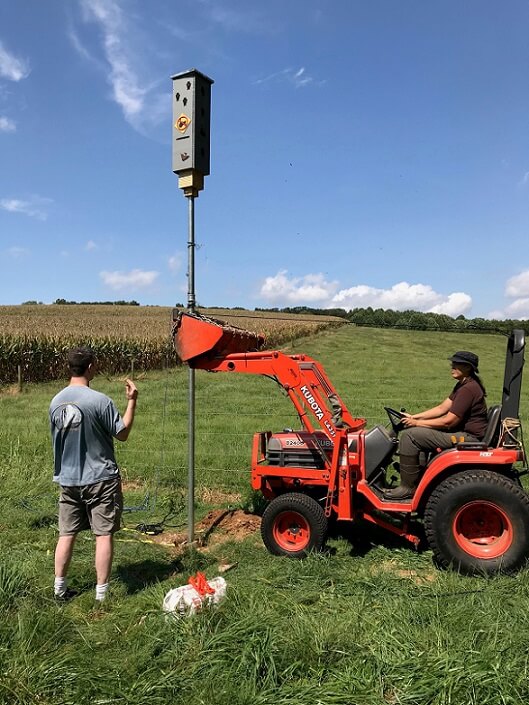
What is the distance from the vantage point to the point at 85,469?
394cm

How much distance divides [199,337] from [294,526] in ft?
6.42

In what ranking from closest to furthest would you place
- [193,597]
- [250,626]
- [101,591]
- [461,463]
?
[250,626]
[193,597]
[101,591]
[461,463]

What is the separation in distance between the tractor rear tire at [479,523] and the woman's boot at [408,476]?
0.31m

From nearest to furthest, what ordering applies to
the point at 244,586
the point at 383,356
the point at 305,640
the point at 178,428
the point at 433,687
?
A: 1. the point at 433,687
2. the point at 305,640
3. the point at 244,586
4. the point at 178,428
5. the point at 383,356

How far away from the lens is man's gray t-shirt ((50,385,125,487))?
3.91 meters

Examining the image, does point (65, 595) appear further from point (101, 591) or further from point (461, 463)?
point (461, 463)

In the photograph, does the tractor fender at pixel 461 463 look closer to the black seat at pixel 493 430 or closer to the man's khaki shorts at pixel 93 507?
the black seat at pixel 493 430

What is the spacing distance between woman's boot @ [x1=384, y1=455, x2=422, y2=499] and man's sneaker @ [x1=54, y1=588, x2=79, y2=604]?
8.84 ft

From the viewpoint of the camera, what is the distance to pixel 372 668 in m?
2.78

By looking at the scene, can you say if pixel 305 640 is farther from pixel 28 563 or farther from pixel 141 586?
pixel 28 563

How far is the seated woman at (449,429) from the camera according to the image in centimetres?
474

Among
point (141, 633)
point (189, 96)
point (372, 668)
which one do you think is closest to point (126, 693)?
point (141, 633)

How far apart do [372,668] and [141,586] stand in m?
2.14

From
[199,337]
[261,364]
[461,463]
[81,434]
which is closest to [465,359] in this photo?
[461,463]
